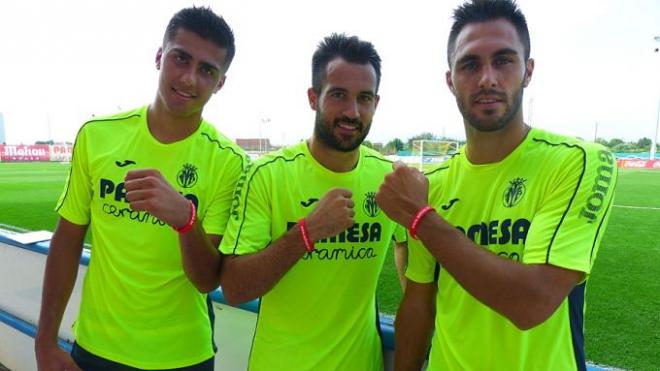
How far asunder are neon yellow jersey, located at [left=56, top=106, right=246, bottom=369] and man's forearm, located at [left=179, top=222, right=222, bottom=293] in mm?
136

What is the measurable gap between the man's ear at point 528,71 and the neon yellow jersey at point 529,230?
18 cm

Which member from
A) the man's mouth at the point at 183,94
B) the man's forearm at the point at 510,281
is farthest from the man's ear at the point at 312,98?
the man's forearm at the point at 510,281

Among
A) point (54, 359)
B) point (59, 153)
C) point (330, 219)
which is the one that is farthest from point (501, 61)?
point (59, 153)

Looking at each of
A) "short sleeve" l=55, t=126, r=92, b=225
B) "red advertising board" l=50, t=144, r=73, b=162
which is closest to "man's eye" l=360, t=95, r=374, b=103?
"short sleeve" l=55, t=126, r=92, b=225

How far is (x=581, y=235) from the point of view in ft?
4.14

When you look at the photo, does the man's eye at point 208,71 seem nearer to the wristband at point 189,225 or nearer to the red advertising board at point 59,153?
the wristband at point 189,225

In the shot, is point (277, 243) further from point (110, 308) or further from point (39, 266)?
point (39, 266)

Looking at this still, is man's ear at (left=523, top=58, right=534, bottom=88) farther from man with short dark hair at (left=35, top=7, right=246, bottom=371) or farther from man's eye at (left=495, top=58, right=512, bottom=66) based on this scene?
man with short dark hair at (left=35, top=7, right=246, bottom=371)

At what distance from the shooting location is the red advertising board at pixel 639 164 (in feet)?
109

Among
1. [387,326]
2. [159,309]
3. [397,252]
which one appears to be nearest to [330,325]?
[387,326]

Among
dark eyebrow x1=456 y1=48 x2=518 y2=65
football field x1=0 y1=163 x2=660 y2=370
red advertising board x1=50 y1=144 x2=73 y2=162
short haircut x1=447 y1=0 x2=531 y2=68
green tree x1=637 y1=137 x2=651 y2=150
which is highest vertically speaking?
short haircut x1=447 y1=0 x2=531 y2=68

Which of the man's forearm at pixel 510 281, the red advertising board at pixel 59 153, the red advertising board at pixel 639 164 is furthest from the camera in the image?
the red advertising board at pixel 59 153

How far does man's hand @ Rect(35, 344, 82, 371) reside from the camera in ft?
6.45

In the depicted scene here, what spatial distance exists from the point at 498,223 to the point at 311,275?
0.68 metres
